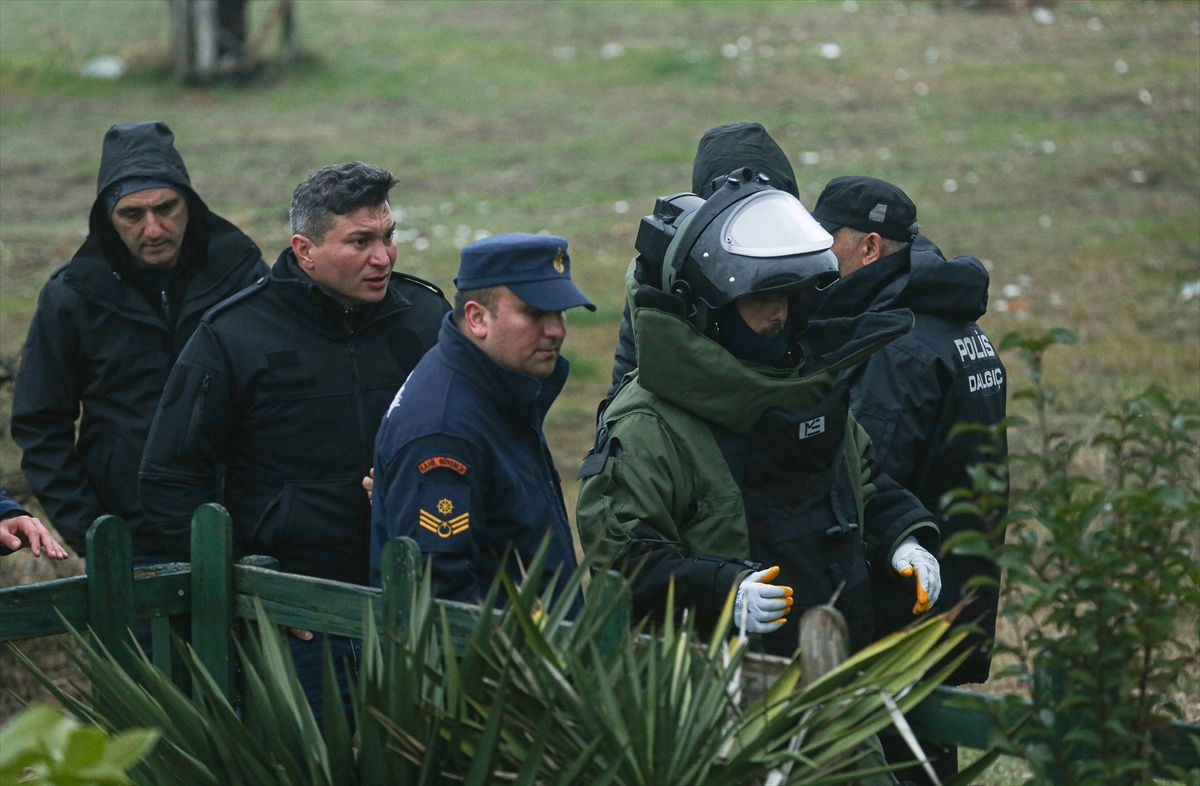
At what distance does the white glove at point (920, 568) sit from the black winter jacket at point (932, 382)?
0.40m

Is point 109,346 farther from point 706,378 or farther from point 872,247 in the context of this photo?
point 872,247

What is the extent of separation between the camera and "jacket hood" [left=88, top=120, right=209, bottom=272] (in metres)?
4.80

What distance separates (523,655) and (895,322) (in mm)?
1424

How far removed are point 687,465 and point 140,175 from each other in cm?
207

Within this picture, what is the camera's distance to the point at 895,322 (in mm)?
3799

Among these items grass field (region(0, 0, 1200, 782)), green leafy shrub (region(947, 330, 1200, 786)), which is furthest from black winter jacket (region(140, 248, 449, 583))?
grass field (region(0, 0, 1200, 782))

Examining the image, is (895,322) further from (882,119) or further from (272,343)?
(882,119)

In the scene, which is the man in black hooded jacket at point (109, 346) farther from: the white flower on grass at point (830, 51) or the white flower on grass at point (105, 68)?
the white flower on grass at point (105, 68)

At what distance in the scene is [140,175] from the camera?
15.8ft

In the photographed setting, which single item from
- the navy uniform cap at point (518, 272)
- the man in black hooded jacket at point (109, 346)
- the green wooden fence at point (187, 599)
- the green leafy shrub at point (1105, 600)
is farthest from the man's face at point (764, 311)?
the man in black hooded jacket at point (109, 346)

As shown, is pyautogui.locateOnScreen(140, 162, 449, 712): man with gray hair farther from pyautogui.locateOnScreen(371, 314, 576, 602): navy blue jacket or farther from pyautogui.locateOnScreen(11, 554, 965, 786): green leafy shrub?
pyautogui.locateOnScreen(11, 554, 965, 786): green leafy shrub

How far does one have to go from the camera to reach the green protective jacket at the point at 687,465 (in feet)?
11.3

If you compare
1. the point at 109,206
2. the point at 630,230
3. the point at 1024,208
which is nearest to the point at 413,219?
the point at 630,230

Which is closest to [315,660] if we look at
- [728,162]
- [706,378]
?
[706,378]
